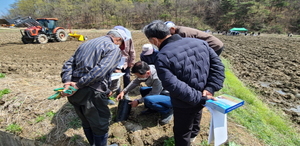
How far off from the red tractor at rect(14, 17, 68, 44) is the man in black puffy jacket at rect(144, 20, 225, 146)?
1189 cm

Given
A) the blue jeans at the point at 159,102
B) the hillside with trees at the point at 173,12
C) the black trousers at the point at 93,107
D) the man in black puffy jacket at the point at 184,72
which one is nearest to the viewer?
the man in black puffy jacket at the point at 184,72

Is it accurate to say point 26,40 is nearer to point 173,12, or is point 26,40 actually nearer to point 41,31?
point 41,31

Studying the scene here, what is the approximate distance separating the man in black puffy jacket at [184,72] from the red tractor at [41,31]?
1189 cm

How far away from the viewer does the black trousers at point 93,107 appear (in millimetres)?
1730

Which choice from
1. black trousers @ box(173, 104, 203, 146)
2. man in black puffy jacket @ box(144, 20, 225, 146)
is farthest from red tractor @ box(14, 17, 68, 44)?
black trousers @ box(173, 104, 203, 146)

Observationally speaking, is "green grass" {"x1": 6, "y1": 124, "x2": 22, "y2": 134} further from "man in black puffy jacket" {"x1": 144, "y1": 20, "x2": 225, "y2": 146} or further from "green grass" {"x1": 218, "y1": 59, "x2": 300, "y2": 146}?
"green grass" {"x1": 218, "y1": 59, "x2": 300, "y2": 146}

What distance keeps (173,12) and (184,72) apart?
172ft

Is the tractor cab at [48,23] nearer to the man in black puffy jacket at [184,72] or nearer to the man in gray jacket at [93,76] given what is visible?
the man in gray jacket at [93,76]

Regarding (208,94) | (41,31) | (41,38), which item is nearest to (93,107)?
(208,94)

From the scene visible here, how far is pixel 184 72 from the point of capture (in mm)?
1496

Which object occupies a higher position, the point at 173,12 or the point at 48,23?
the point at 173,12

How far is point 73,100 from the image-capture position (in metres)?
1.78

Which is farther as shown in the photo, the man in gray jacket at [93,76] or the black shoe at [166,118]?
the black shoe at [166,118]

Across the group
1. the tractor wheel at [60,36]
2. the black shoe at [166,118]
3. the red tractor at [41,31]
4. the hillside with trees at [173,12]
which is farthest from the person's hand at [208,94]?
the hillside with trees at [173,12]
